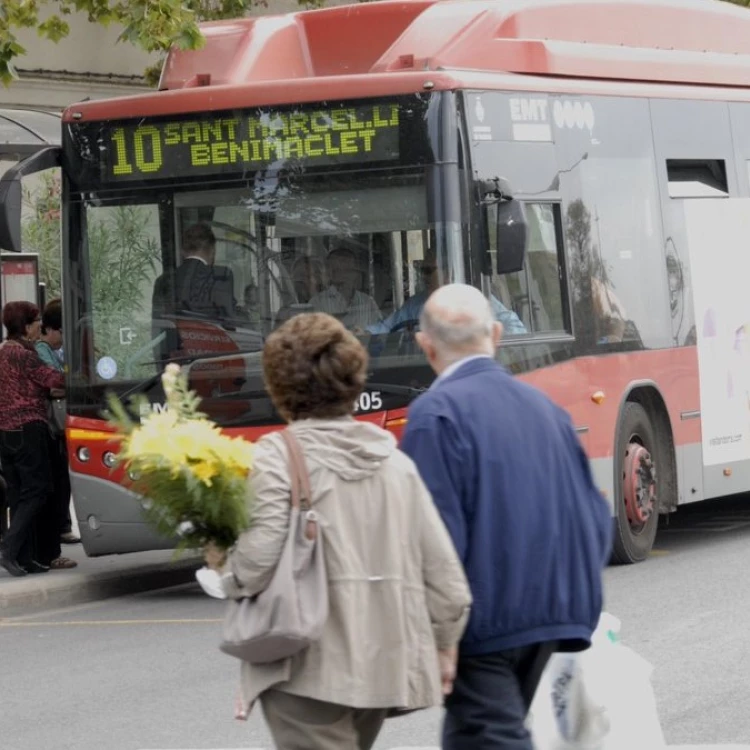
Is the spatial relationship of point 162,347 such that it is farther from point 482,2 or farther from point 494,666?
point 494,666

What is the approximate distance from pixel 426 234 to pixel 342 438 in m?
6.51

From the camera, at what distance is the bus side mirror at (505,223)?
1105 centimetres

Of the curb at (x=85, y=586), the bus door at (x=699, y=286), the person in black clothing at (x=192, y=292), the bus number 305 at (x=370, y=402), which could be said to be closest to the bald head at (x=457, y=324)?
the bus number 305 at (x=370, y=402)

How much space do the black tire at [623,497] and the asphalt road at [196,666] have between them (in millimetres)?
166

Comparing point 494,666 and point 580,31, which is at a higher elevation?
point 580,31

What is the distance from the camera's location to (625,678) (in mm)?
5520

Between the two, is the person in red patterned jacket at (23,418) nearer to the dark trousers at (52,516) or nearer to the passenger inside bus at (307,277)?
the dark trousers at (52,516)

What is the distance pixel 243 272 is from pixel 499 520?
670 cm

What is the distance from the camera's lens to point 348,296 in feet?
36.9

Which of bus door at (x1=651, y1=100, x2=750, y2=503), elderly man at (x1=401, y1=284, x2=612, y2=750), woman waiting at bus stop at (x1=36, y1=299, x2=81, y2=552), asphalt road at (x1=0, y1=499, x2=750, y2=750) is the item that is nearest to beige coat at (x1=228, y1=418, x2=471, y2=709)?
elderly man at (x1=401, y1=284, x2=612, y2=750)

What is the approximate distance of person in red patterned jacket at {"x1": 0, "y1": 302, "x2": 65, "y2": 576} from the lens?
12633 millimetres

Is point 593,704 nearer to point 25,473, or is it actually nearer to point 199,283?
point 199,283

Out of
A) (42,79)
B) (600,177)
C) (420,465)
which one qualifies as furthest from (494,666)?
(42,79)

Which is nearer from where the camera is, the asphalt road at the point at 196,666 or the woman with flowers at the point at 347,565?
the woman with flowers at the point at 347,565
